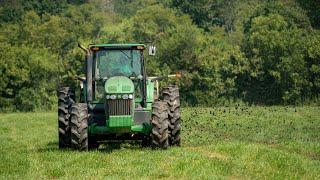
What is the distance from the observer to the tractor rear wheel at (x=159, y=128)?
1714cm

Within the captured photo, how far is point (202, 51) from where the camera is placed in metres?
78.6

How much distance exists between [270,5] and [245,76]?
25.1 meters

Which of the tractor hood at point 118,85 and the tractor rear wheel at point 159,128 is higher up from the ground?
the tractor hood at point 118,85

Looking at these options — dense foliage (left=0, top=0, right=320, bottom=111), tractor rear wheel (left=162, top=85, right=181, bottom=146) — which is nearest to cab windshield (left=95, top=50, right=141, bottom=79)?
tractor rear wheel (left=162, top=85, right=181, bottom=146)

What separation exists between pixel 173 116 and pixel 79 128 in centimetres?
296

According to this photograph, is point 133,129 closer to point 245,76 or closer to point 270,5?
point 245,76

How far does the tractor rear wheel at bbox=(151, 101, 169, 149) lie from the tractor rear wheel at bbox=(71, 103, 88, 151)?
191 centimetres

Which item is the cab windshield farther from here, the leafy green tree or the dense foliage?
the leafy green tree

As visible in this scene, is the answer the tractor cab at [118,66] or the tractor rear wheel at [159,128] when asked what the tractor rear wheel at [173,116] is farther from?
the tractor rear wheel at [159,128]

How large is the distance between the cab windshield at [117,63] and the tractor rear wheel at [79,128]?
6.03 ft

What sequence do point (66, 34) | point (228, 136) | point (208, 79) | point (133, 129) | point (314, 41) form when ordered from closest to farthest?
point (133, 129), point (228, 136), point (314, 41), point (208, 79), point (66, 34)

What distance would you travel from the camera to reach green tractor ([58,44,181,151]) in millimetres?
17219

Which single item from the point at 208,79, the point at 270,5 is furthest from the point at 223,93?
the point at 270,5

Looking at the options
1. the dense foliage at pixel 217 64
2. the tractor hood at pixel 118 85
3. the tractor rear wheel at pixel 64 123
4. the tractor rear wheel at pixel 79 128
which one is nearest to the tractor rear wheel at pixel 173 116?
the tractor hood at pixel 118 85
